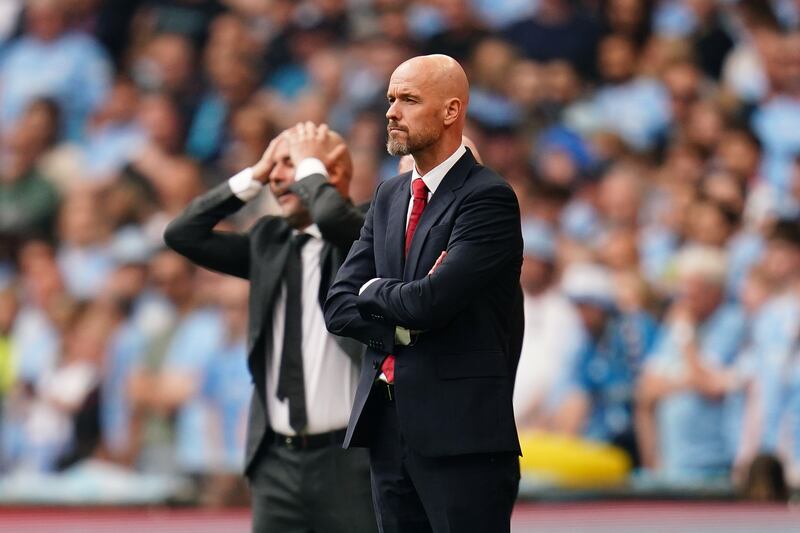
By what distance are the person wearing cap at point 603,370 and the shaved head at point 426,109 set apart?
5.30 metres

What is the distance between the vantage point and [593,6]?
29.1 feet

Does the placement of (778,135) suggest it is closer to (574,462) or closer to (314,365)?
(574,462)

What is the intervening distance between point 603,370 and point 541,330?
0.44m

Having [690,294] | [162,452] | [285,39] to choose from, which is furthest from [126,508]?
[690,294]

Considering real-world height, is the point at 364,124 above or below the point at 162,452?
above

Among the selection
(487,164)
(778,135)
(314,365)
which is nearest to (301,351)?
(314,365)

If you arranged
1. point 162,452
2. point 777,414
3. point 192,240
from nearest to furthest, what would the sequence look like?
point 192,240
point 777,414
point 162,452

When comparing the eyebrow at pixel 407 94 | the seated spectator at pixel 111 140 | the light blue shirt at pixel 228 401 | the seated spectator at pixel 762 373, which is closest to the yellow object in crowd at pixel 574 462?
the seated spectator at pixel 762 373

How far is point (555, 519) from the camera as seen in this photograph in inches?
309

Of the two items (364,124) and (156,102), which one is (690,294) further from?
(156,102)

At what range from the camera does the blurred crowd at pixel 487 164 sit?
332 inches

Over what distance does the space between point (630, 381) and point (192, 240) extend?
4507 mm

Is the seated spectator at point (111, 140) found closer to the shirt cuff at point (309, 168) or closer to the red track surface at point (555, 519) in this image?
the red track surface at point (555, 519)

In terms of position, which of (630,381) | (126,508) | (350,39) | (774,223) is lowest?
(126,508)
